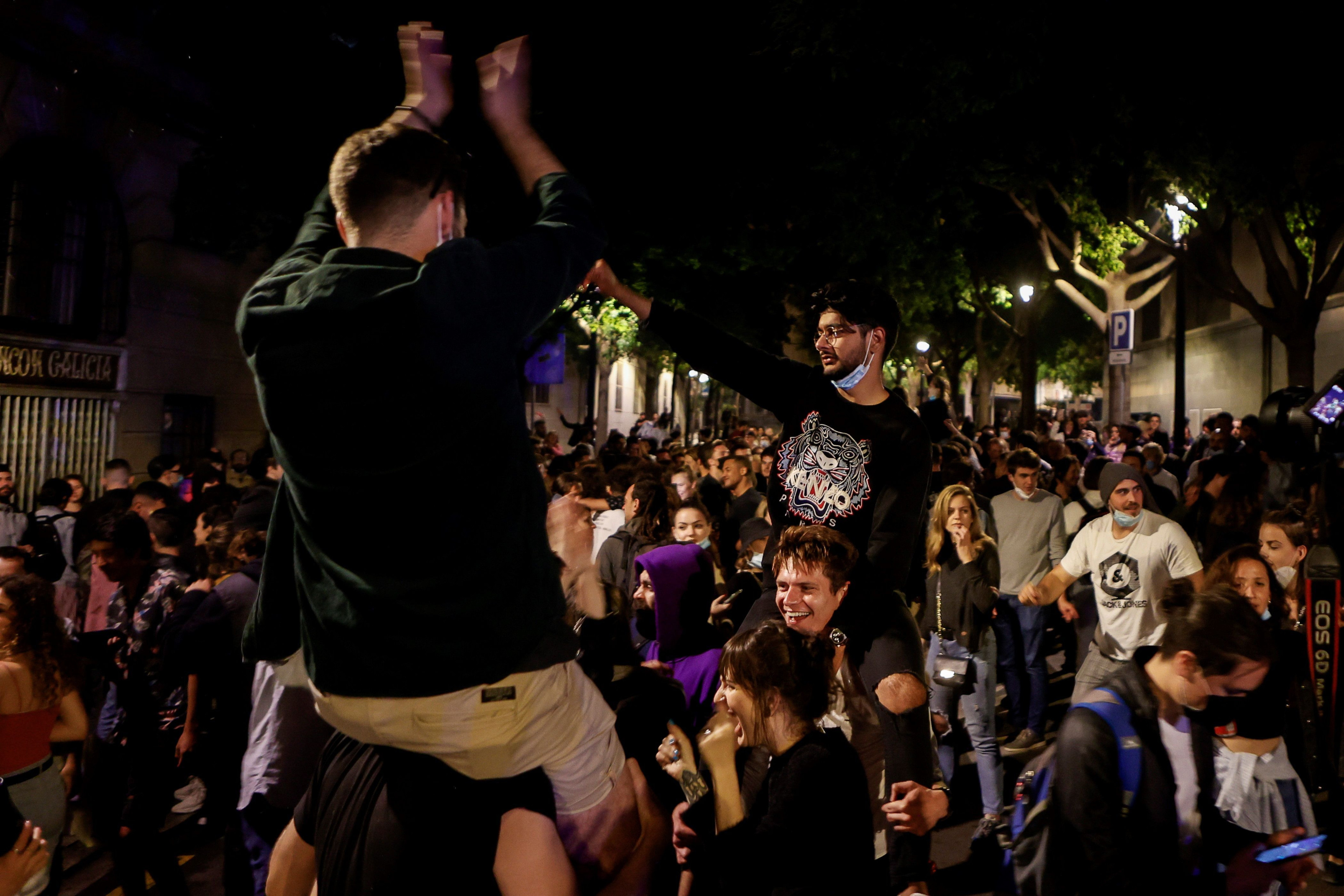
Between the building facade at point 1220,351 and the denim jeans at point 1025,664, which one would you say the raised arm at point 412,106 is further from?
the building facade at point 1220,351

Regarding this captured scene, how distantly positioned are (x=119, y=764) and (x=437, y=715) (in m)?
4.32

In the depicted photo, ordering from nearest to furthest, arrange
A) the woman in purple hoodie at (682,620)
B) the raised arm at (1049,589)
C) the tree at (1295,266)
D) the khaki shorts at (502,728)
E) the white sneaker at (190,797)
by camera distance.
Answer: the khaki shorts at (502,728), the woman in purple hoodie at (682,620), the white sneaker at (190,797), the raised arm at (1049,589), the tree at (1295,266)

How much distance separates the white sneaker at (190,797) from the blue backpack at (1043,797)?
215 inches

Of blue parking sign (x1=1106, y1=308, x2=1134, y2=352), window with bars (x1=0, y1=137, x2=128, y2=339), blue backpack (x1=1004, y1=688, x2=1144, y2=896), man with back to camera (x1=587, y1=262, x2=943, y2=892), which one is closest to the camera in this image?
blue backpack (x1=1004, y1=688, x2=1144, y2=896)

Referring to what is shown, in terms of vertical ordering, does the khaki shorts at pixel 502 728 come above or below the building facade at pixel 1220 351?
below

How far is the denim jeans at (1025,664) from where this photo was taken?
8.22 metres

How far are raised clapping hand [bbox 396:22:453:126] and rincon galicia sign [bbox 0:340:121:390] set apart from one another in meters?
14.2

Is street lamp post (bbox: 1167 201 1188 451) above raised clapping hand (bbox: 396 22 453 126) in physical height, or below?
above

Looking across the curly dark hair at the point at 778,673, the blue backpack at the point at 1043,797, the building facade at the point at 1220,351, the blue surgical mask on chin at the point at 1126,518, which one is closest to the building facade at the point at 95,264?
the blue surgical mask on chin at the point at 1126,518

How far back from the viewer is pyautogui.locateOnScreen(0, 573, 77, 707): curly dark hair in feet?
14.4

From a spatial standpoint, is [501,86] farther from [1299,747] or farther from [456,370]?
[1299,747]

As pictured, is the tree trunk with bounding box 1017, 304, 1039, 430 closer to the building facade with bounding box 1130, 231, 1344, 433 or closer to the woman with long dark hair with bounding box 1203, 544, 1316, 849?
the building facade with bounding box 1130, 231, 1344, 433

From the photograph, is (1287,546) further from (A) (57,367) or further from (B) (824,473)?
(A) (57,367)

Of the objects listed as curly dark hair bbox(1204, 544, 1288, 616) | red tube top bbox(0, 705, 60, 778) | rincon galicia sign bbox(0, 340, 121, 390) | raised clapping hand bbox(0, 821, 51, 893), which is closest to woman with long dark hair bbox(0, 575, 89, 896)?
red tube top bbox(0, 705, 60, 778)
